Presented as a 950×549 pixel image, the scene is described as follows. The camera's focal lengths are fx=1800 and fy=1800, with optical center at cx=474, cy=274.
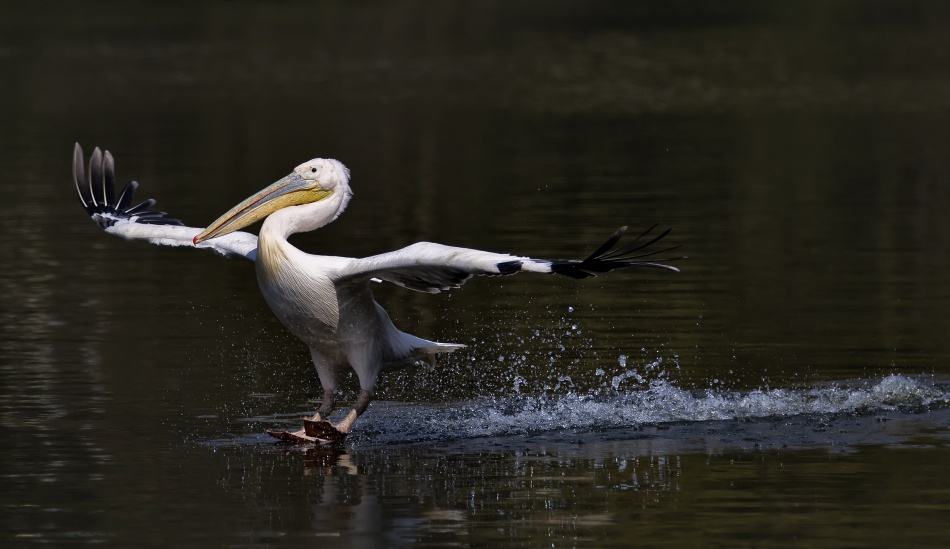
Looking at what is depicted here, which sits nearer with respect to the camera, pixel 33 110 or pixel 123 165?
pixel 123 165

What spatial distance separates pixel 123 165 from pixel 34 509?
19650 mm

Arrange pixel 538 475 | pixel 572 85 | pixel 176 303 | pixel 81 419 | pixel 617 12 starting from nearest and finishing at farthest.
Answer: pixel 538 475
pixel 81 419
pixel 176 303
pixel 572 85
pixel 617 12

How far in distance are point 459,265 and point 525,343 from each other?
3.91 m

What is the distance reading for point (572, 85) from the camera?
1720 inches

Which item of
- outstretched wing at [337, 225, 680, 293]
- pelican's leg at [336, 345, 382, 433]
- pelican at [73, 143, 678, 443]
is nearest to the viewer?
outstretched wing at [337, 225, 680, 293]

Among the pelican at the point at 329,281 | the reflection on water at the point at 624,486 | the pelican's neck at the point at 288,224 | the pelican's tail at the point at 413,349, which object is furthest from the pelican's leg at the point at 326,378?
the pelican's neck at the point at 288,224

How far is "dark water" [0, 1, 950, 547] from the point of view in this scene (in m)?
8.96

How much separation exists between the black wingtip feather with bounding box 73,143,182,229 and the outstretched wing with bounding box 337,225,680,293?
2.97 meters

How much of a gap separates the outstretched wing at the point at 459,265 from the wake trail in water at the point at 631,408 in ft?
3.11

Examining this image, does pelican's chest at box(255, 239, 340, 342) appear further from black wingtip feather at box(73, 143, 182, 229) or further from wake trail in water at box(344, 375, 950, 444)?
black wingtip feather at box(73, 143, 182, 229)

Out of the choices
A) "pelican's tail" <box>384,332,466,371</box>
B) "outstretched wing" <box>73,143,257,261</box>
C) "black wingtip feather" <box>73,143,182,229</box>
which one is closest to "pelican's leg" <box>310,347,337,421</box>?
"pelican's tail" <box>384,332,466,371</box>

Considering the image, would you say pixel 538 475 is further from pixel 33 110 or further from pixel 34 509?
pixel 33 110

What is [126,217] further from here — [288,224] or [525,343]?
[525,343]

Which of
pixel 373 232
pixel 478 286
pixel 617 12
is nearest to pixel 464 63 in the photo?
pixel 617 12
